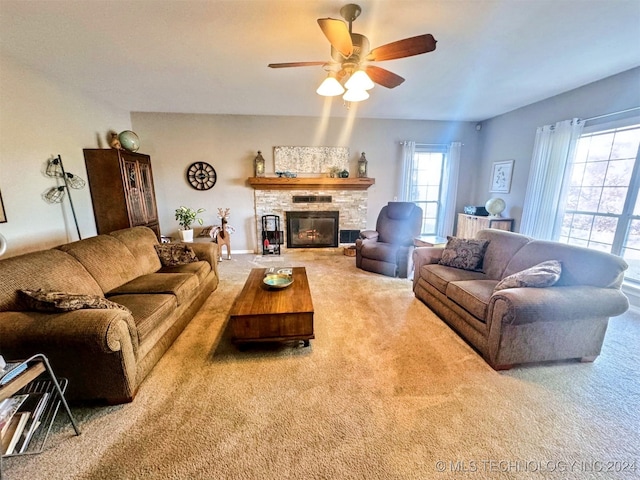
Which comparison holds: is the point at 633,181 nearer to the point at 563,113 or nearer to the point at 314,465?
the point at 563,113

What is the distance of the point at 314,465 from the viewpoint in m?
1.25

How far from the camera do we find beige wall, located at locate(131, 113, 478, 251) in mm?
4703

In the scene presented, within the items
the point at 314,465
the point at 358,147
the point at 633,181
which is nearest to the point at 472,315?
the point at 314,465

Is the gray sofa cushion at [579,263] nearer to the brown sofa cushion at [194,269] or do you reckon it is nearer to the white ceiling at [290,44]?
the white ceiling at [290,44]

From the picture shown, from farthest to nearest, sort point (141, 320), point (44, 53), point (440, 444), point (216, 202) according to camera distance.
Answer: point (216, 202) < point (44, 53) < point (141, 320) < point (440, 444)

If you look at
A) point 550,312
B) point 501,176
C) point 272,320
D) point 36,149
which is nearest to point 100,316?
point 272,320

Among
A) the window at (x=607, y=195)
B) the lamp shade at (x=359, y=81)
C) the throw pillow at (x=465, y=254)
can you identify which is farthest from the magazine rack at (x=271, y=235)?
the window at (x=607, y=195)

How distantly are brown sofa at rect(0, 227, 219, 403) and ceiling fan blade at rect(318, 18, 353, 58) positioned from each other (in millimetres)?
2117

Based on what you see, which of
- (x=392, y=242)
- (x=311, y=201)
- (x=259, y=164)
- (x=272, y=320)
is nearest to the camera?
(x=272, y=320)

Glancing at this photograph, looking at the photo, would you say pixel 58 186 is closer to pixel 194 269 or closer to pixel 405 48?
pixel 194 269

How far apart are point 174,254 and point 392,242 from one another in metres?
3.09

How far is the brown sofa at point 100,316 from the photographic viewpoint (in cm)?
143

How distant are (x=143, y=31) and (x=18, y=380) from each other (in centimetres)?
260

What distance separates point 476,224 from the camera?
480 cm
